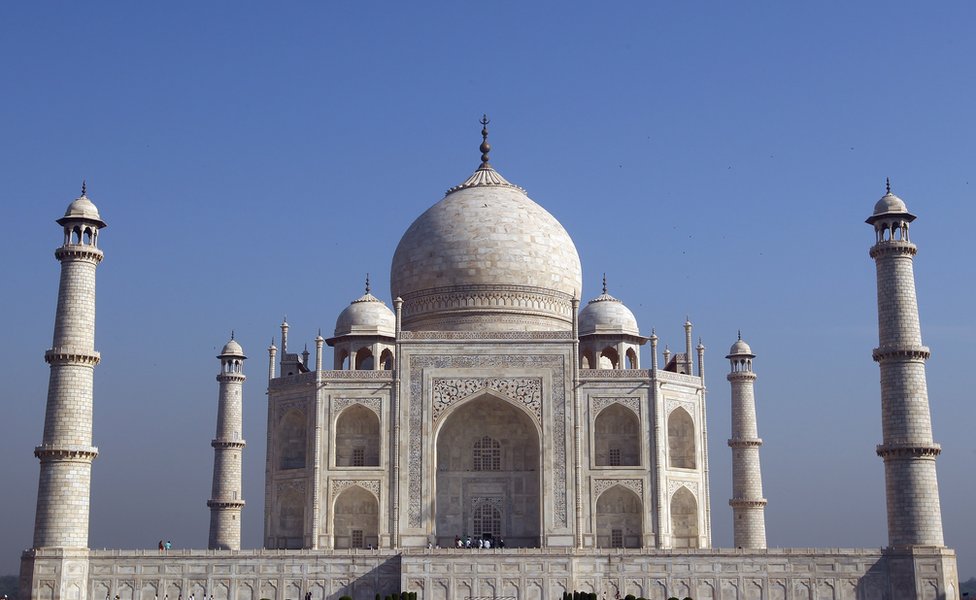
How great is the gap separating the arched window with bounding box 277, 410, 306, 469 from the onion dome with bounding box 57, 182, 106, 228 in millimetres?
5633

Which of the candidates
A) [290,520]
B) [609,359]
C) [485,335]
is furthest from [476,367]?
[290,520]

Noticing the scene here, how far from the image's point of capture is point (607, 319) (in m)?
28.2

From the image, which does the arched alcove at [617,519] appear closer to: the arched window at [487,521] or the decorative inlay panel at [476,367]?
the decorative inlay panel at [476,367]

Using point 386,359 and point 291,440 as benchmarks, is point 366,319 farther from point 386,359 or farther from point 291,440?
point 291,440

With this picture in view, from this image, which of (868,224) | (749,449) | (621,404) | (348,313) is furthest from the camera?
(749,449)

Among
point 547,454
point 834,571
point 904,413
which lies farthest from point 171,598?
point 904,413

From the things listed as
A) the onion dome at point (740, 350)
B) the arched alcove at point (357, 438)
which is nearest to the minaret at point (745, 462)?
the onion dome at point (740, 350)

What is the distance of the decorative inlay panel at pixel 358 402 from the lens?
25.7 meters

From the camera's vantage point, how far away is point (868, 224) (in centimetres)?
2412

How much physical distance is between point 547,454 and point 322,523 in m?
4.63

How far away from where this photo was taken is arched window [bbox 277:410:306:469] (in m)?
26.5

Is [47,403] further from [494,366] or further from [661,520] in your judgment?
[661,520]

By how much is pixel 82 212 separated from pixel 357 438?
702 centimetres

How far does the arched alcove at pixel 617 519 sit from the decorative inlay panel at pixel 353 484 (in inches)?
175
